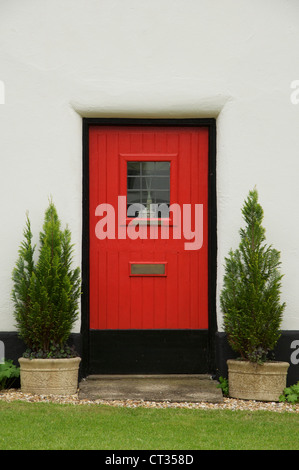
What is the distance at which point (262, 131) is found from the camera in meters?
6.63

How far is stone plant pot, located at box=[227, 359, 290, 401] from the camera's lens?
243 inches

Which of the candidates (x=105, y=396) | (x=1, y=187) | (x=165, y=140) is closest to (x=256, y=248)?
(x=165, y=140)

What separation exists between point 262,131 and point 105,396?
299 cm

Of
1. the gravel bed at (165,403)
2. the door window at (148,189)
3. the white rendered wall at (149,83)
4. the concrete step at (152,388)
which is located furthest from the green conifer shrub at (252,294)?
the door window at (148,189)

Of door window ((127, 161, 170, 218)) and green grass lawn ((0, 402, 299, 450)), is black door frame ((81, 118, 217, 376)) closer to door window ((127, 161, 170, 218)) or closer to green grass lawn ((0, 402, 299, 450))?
door window ((127, 161, 170, 218))

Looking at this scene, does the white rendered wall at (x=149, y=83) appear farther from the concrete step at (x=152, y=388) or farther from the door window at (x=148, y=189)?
the concrete step at (x=152, y=388)

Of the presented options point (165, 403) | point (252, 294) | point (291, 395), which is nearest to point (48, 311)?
point (165, 403)

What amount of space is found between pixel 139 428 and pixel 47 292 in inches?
66.7

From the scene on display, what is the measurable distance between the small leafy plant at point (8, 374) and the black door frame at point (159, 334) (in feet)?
2.35

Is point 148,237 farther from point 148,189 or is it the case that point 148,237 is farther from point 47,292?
point 47,292

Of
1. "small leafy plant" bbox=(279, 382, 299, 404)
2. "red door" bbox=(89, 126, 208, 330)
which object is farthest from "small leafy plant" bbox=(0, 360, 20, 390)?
"small leafy plant" bbox=(279, 382, 299, 404)

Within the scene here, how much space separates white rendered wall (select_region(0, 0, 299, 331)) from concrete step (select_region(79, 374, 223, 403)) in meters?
1.03

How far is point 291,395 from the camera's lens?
6.20m

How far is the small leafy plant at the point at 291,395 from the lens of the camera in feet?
20.2
